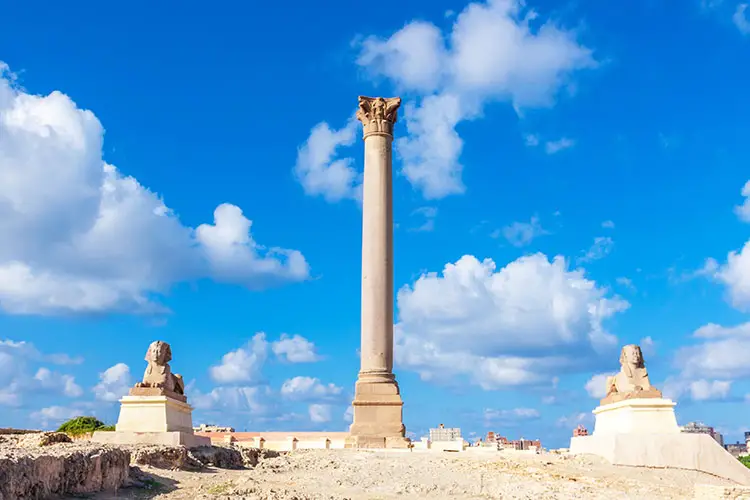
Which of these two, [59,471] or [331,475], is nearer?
[59,471]

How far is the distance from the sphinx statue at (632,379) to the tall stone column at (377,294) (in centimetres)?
724

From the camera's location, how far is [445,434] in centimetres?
3781

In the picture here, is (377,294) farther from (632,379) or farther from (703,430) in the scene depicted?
(703,430)

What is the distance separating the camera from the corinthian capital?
2873 cm

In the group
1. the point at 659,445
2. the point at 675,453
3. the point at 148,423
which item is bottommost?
the point at 675,453

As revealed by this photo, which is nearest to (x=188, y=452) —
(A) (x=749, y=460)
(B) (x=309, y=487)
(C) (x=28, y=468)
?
(B) (x=309, y=487)

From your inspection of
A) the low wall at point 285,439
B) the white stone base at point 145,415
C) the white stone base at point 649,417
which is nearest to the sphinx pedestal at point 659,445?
the white stone base at point 649,417

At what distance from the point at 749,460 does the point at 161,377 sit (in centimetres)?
5546

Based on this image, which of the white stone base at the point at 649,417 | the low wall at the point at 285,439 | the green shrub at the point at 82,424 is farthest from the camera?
the green shrub at the point at 82,424

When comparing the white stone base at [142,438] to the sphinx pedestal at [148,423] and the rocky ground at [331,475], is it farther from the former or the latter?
the rocky ground at [331,475]

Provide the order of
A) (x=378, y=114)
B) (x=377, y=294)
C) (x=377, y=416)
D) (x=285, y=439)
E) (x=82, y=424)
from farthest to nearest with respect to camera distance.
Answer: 1. (x=82, y=424)
2. (x=285, y=439)
3. (x=378, y=114)
4. (x=377, y=294)
5. (x=377, y=416)

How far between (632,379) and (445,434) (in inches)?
695

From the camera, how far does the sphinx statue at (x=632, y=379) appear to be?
2103 centimetres

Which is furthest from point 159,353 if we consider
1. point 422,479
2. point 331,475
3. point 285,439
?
point 285,439
